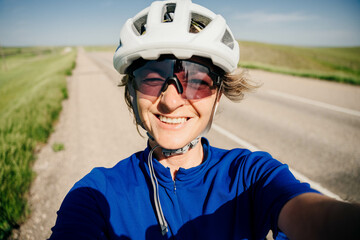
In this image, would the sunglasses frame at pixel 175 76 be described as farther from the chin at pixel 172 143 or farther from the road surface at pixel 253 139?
the road surface at pixel 253 139

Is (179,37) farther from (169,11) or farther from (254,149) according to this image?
(254,149)

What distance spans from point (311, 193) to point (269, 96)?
805 centimetres

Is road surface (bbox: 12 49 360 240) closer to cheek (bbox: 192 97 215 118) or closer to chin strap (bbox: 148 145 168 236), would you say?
cheek (bbox: 192 97 215 118)

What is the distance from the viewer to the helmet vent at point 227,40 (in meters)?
1.65

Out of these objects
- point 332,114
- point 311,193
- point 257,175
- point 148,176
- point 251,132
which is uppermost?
point 311,193

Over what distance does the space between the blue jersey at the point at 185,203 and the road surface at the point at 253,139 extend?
191 centimetres

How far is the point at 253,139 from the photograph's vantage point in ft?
15.6

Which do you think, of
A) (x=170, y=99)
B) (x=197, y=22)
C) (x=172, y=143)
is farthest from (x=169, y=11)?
(x=172, y=143)

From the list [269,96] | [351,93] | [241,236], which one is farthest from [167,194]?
[351,93]

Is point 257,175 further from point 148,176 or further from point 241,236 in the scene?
point 148,176

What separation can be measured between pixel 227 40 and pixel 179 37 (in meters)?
0.51

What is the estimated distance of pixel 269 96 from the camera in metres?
8.26

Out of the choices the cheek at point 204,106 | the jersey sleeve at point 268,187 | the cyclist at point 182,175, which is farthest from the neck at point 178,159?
the jersey sleeve at point 268,187

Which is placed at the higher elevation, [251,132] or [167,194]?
[167,194]
